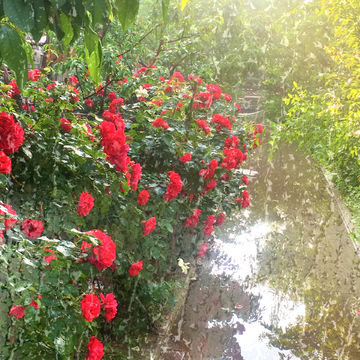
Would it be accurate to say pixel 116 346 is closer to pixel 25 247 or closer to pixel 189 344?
pixel 189 344

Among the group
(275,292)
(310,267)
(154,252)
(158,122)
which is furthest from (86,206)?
(310,267)

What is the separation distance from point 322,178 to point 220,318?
6842 mm

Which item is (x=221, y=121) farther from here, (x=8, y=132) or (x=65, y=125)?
(x=8, y=132)

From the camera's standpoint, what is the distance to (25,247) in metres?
1.51

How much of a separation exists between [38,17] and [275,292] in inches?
171

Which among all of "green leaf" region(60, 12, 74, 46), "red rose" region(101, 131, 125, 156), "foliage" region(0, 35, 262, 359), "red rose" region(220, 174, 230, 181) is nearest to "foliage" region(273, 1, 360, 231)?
"red rose" region(220, 174, 230, 181)

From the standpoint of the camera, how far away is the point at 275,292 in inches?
181

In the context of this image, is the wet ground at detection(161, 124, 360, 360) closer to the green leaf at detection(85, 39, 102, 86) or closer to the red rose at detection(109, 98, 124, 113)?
the red rose at detection(109, 98, 124, 113)

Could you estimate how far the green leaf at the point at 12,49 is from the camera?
974 mm

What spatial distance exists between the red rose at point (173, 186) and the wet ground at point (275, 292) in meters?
1.40

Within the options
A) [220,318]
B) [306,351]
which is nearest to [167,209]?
[220,318]

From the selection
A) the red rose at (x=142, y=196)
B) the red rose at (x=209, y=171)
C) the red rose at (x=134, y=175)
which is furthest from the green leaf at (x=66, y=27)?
the red rose at (x=209, y=171)

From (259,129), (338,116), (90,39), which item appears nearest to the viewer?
(90,39)

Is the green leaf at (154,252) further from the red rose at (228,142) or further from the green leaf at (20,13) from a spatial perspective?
the green leaf at (20,13)
